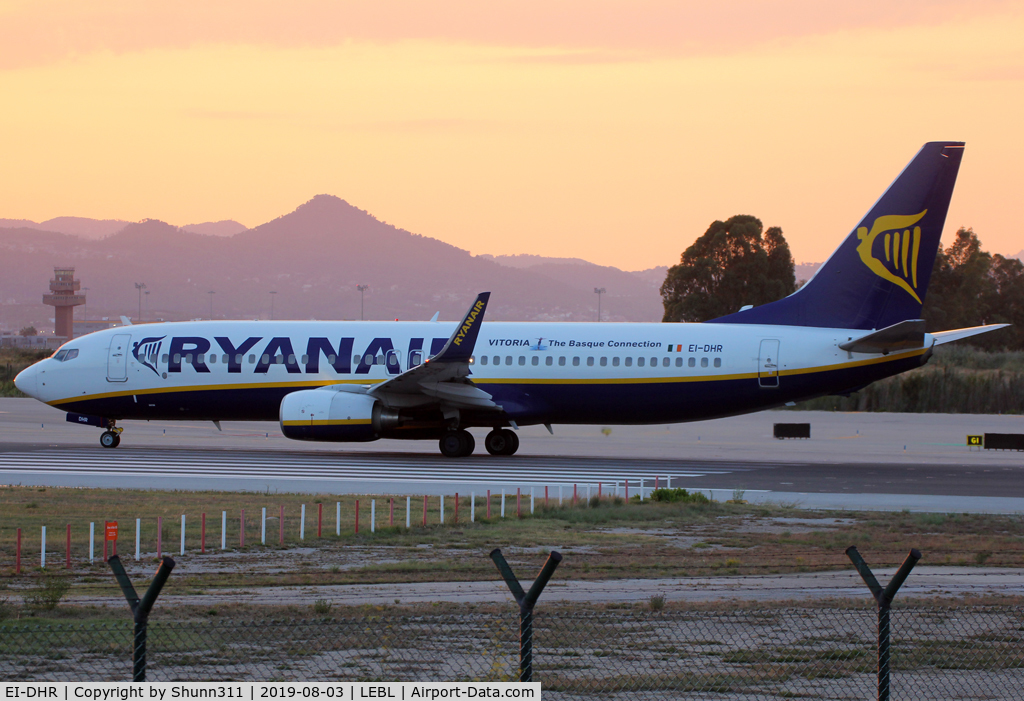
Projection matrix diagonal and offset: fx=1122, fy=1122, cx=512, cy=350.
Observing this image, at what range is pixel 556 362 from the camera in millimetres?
33062

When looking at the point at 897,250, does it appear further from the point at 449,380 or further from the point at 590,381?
the point at 449,380

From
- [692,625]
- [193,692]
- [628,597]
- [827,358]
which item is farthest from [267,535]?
[827,358]

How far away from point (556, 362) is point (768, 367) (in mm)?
6112

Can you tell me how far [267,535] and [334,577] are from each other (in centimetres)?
424

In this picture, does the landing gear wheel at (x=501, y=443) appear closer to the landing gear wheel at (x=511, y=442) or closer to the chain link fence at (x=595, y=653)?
the landing gear wheel at (x=511, y=442)

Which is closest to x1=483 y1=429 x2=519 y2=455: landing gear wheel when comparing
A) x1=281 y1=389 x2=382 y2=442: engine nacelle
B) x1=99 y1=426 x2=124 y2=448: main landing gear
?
x1=281 y1=389 x2=382 y2=442: engine nacelle

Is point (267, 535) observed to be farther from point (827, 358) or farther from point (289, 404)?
point (827, 358)

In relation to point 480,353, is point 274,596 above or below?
below

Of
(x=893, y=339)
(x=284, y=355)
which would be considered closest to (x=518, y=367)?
(x=284, y=355)

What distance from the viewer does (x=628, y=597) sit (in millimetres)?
13117

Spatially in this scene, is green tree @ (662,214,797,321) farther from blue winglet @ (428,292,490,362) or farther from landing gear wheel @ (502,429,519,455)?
blue winglet @ (428,292,490,362)

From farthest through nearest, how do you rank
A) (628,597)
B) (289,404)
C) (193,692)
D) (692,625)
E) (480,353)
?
(480,353) → (289,404) → (628,597) → (692,625) → (193,692)

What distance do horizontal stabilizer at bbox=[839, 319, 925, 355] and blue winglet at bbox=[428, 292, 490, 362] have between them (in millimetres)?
10511

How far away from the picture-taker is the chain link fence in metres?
9.43
